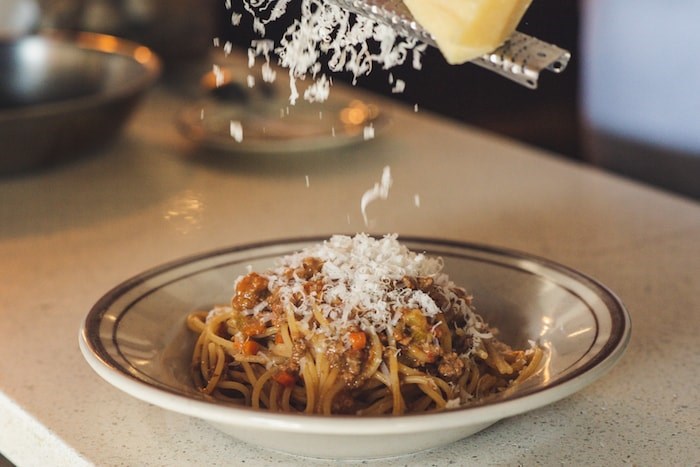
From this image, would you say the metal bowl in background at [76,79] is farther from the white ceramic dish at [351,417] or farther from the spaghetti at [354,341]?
the spaghetti at [354,341]

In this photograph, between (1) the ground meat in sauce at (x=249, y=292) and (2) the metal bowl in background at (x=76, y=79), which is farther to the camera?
(2) the metal bowl in background at (x=76, y=79)

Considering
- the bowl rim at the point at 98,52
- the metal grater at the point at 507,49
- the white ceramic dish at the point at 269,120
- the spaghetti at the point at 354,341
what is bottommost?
the white ceramic dish at the point at 269,120

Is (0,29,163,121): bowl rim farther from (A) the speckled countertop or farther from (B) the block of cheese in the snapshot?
(B) the block of cheese

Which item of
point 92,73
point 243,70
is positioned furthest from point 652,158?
point 92,73

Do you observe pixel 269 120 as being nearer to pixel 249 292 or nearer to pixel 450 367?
pixel 249 292

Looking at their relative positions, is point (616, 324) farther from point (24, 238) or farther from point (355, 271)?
point (24, 238)

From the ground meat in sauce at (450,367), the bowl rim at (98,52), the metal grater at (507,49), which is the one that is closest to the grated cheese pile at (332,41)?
the metal grater at (507,49)

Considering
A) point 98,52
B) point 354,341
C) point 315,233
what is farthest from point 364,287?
point 98,52
